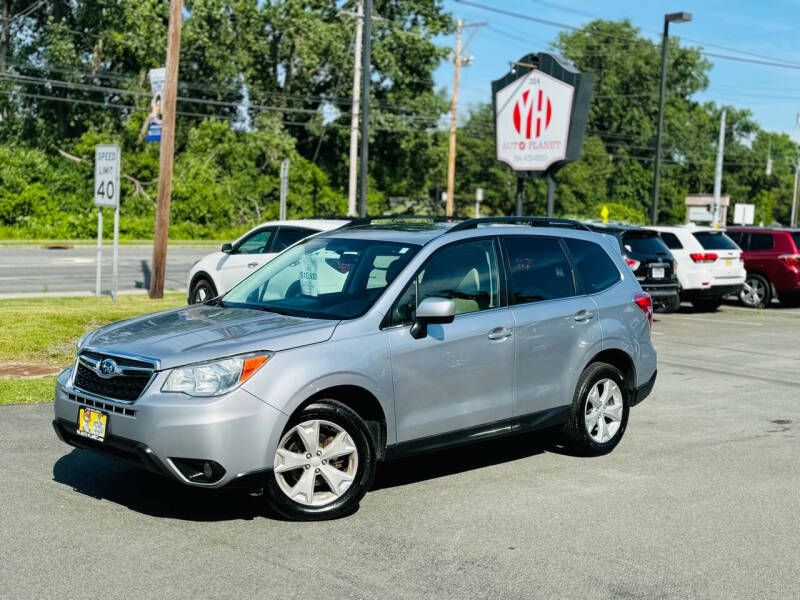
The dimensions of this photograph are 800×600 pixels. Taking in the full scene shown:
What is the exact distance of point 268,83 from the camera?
52.1 metres

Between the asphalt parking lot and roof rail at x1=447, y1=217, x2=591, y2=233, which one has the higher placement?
roof rail at x1=447, y1=217, x2=591, y2=233

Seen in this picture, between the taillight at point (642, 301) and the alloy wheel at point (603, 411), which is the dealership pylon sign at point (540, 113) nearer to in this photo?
the taillight at point (642, 301)

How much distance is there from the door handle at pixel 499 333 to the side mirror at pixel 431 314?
0.51m

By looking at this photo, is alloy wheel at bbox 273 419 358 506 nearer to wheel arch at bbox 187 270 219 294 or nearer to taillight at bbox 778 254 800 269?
wheel arch at bbox 187 270 219 294

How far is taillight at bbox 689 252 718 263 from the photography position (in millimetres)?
20453

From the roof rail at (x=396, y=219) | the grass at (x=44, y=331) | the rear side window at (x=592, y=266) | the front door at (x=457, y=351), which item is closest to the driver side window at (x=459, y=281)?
the front door at (x=457, y=351)

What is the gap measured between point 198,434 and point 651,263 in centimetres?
1423

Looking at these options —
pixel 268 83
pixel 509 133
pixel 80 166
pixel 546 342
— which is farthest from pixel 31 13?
pixel 546 342

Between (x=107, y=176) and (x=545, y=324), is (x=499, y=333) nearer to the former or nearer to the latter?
(x=545, y=324)

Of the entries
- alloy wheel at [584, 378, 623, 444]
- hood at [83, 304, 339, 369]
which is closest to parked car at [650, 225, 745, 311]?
alloy wheel at [584, 378, 623, 444]

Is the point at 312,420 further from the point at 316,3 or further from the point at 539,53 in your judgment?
the point at 316,3

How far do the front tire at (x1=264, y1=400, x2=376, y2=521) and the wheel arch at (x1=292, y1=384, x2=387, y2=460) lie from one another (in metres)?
0.09

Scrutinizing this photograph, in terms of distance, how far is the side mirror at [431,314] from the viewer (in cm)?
616

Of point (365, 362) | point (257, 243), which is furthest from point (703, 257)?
point (365, 362)
